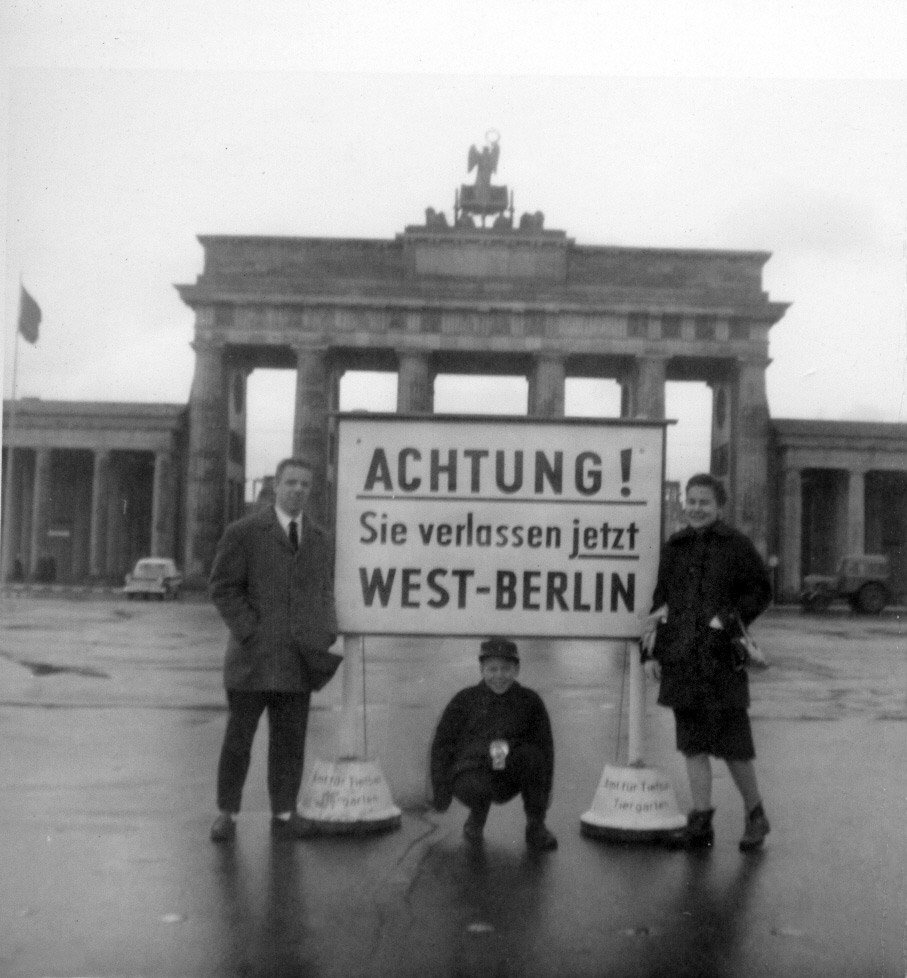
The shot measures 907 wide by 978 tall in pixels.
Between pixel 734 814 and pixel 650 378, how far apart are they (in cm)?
5225

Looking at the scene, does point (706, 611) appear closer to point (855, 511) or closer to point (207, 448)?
point (207, 448)

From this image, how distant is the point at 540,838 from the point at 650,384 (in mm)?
53324

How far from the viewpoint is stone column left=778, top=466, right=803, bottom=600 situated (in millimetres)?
61250

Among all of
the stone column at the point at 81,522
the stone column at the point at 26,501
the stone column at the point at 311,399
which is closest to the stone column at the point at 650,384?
the stone column at the point at 311,399

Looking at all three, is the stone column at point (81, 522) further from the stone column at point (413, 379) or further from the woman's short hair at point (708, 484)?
the woman's short hair at point (708, 484)

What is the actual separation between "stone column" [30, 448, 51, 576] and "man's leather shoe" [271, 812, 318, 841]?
54.3 meters

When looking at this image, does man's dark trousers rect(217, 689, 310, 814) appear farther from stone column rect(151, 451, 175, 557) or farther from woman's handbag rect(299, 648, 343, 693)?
stone column rect(151, 451, 175, 557)

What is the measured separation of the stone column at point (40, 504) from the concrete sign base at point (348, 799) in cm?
5430

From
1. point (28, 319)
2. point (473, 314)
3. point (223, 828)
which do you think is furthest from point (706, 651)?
point (473, 314)

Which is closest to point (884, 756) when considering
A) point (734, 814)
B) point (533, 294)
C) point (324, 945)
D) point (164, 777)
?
point (734, 814)

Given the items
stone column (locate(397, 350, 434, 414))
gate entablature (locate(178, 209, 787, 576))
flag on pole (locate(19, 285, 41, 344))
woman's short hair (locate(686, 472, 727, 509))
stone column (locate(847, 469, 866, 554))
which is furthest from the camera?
stone column (locate(847, 469, 866, 554))

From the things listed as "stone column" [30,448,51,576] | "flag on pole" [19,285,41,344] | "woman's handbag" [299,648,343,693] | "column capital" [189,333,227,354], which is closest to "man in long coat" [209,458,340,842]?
"woman's handbag" [299,648,343,693]

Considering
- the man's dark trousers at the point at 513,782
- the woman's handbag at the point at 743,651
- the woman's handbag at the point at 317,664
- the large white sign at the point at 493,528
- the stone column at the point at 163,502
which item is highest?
the stone column at the point at 163,502

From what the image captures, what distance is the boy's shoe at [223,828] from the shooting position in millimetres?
6945
